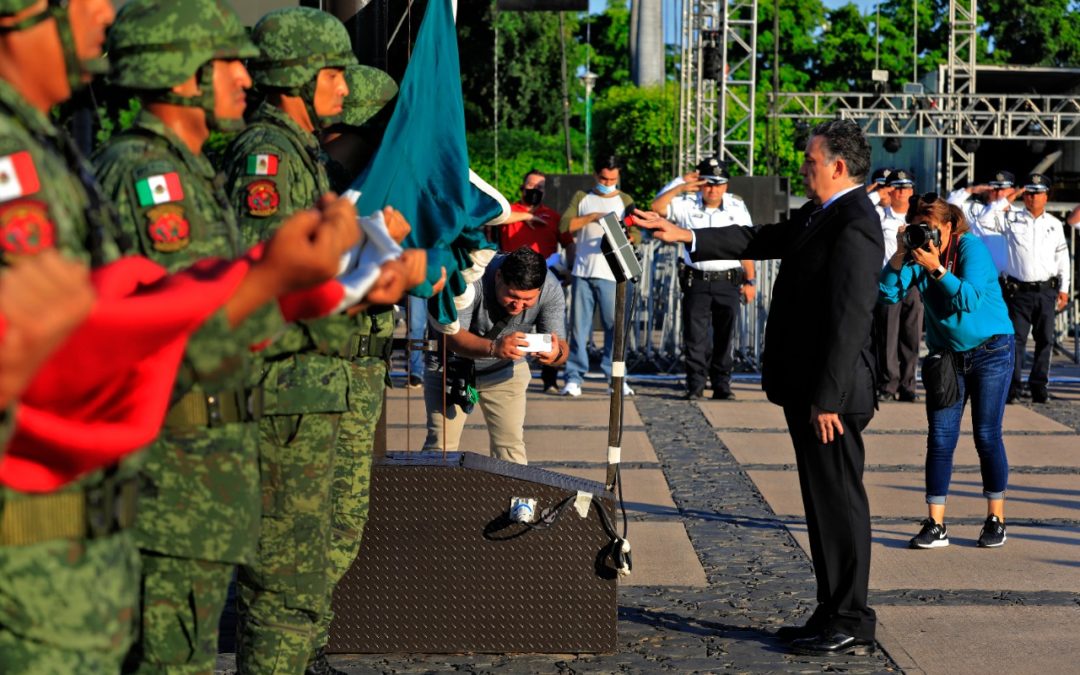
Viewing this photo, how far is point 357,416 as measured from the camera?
523 centimetres

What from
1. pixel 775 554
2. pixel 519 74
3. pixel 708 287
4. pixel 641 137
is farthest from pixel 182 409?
→ pixel 519 74

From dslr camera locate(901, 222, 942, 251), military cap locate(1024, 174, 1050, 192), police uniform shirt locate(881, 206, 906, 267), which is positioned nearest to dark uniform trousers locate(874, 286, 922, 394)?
police uniform shirt locate(881, 206, 906, 267)

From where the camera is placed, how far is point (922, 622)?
650 cm

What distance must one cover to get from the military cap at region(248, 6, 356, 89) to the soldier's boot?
1.99 meters

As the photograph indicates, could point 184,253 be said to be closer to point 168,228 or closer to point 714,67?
point 168,228

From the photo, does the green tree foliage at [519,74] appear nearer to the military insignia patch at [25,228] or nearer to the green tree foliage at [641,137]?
the green tree foliage at [641,137]

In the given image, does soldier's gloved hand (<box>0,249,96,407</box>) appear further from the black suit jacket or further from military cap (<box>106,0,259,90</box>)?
the black suit jacket

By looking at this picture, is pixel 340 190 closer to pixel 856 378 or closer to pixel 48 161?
pixel 856 378

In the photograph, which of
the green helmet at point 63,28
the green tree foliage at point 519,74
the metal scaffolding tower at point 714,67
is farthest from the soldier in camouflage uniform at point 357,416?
the green tree foliage at point 519,74

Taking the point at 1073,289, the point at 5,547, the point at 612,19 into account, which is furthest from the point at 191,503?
the point at 612,19

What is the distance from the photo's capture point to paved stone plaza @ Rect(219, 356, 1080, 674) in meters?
5.96

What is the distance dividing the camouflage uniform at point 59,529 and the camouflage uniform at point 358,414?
2352 millimetres

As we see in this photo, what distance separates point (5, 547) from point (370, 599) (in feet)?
10.9

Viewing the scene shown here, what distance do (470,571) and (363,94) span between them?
1833 mm
